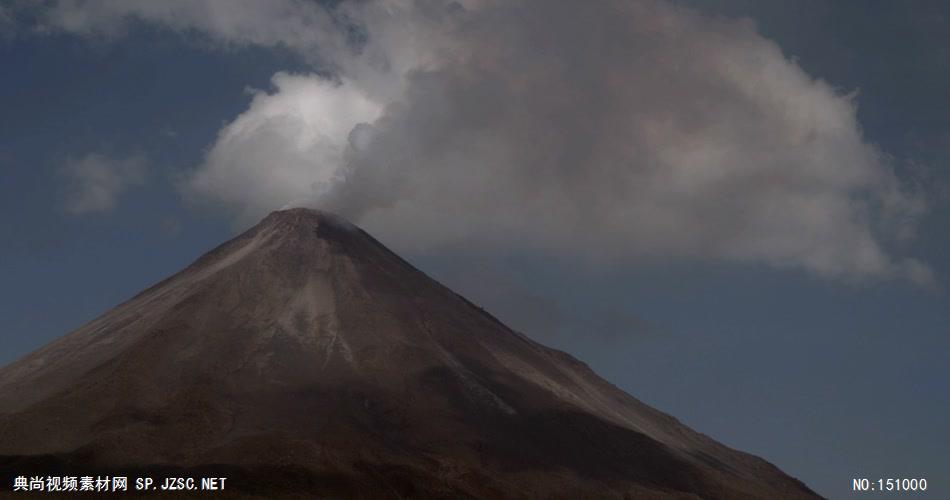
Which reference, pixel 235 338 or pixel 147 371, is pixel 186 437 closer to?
pixel 147 371

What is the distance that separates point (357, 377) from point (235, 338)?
48.7 ft

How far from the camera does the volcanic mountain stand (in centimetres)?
9425

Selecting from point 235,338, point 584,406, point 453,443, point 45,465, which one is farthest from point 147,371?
point 584,406

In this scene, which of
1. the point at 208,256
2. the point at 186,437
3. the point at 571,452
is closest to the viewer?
the point at 186,437

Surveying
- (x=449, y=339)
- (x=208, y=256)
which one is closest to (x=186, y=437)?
(x=449, y=339)

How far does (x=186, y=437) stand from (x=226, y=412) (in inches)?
234

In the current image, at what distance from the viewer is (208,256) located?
15388 cm

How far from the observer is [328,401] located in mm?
106688

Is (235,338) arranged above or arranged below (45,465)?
above

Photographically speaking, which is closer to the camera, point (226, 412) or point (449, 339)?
point (226, 412)

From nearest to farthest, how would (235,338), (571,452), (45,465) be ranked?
(45,465) < (571,452) < (235,338)

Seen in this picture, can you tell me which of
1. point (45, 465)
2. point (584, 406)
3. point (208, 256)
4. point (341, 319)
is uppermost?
point (208, 256)

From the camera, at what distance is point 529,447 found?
354 ft

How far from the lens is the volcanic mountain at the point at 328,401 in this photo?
3711 inches
